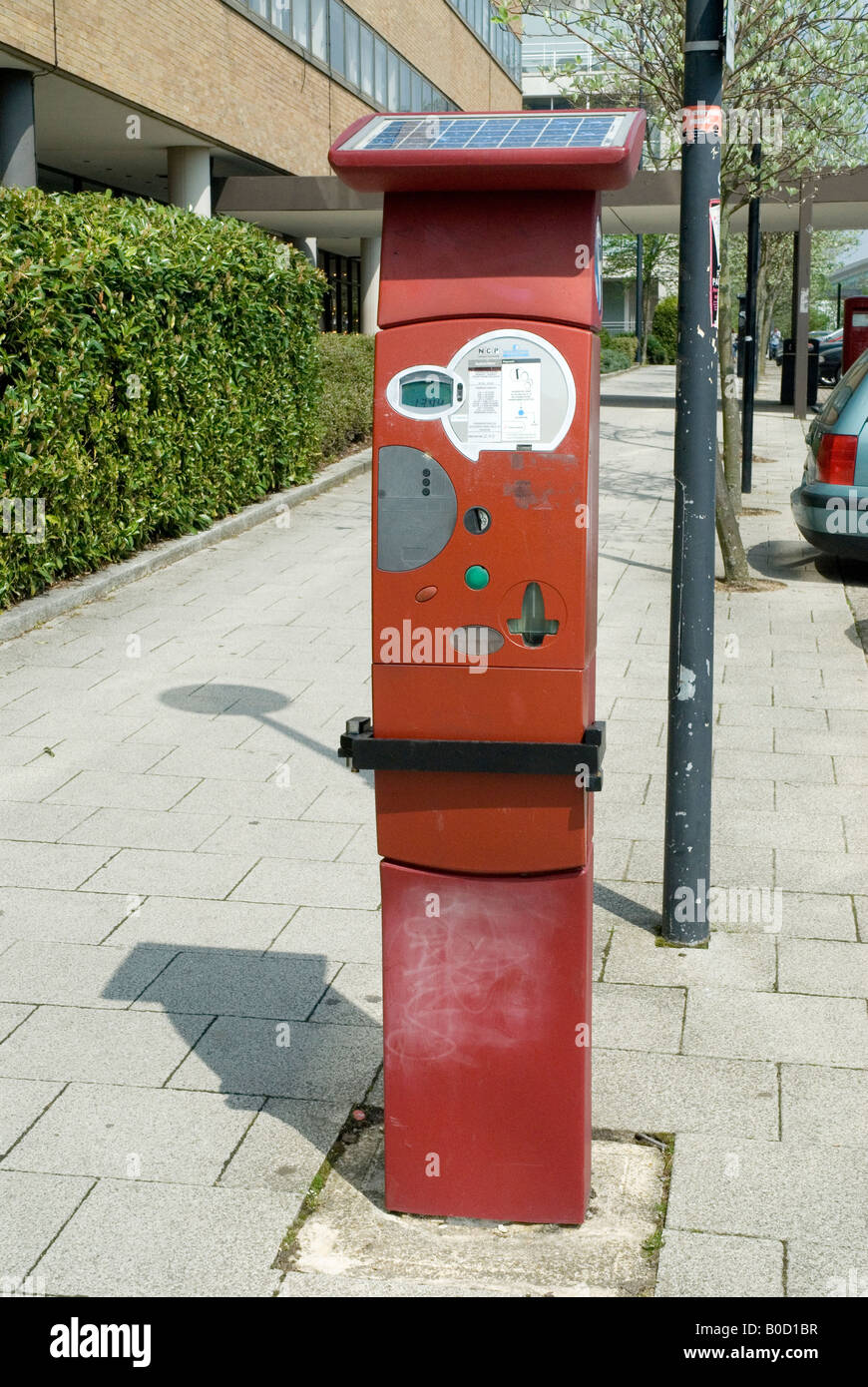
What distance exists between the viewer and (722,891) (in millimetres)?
5082

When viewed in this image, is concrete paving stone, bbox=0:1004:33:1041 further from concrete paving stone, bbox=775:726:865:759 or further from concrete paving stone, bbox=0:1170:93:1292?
concrete paving stone, bbox=775:726:865:759

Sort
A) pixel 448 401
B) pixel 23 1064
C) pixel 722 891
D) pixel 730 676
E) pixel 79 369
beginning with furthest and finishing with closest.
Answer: pixel 79 369
pixel 730 676
pixel 722 891
pixel 23 1064
pixel 448 401

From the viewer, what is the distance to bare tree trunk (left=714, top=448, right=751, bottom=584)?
10.0 meters

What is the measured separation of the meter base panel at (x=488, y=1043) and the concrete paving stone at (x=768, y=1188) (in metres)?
0.29

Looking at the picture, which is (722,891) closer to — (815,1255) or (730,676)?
(815,1255)

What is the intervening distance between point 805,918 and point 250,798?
2367 millimetres

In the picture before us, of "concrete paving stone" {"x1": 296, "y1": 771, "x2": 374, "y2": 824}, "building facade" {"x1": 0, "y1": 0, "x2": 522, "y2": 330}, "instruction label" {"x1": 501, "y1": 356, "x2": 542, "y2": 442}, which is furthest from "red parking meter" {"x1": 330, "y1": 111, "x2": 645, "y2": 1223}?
"building facade" {"x1": 0, "y1": 0, "x2": 522, "y2": 330}

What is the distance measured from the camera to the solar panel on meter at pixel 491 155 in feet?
8.86

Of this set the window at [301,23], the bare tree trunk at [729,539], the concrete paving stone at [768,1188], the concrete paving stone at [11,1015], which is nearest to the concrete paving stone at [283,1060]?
the concrete paving stone at [11,1015]

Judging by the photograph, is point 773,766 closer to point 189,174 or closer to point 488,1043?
point 488,1043

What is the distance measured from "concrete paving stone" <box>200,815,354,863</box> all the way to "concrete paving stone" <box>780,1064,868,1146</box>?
2.03 m

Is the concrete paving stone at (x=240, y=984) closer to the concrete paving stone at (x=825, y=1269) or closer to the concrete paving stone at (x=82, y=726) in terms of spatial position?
the concrete paving stone at (x=825, y=1269)

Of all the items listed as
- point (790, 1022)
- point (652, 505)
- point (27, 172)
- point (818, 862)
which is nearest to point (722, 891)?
point (818, 862)

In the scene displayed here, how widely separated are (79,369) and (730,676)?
14.9 ft
